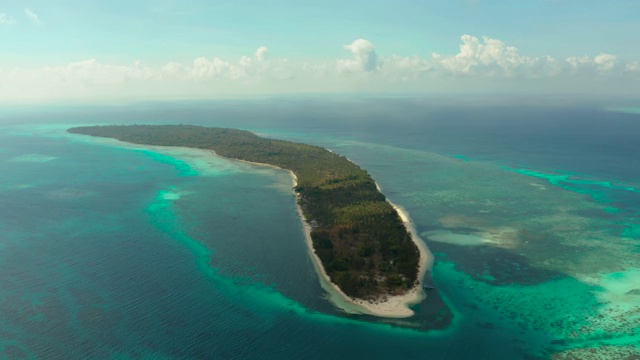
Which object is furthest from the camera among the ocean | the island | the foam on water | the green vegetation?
the foam on water

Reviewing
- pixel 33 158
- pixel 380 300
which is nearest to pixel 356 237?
pixel 380 300

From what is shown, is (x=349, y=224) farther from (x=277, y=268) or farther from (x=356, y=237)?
(x=277, y=268)

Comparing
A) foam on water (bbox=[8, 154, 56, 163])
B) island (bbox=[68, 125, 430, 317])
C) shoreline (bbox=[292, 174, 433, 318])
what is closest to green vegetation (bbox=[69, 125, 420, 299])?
island (bbox=[68, 125, 430, 317])

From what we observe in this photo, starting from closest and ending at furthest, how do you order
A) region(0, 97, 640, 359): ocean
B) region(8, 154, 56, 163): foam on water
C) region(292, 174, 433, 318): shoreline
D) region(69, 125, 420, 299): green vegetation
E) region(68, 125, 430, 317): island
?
region(0, 97, 640, 359): ocean < region(292, 174, 433, 318): shoreline < region(68, 125, 430, 317): island < region(69, 125, 420, 299): green vegetation < region(8, 154, 56, 163): foam on water

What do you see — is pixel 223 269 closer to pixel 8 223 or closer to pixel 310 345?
pixel 310 345

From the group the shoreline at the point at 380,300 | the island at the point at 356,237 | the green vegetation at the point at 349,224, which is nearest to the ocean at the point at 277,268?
the shoreline at the point at 380,300

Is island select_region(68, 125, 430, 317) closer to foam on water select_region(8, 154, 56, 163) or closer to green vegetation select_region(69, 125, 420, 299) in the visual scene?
green vegetation select_region(69, 125, 420, 299)

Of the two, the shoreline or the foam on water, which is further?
the foam on water
